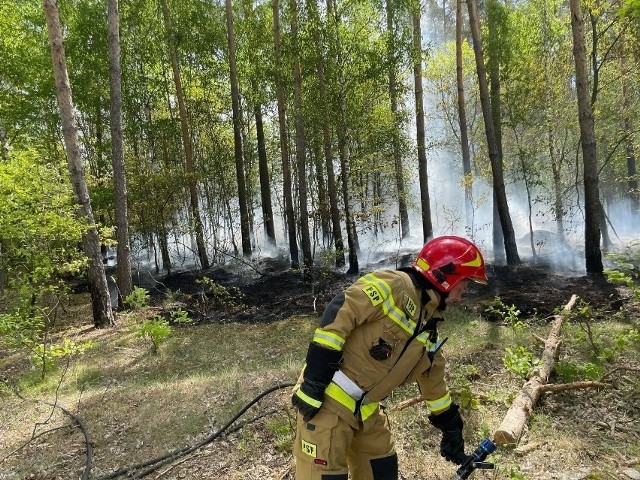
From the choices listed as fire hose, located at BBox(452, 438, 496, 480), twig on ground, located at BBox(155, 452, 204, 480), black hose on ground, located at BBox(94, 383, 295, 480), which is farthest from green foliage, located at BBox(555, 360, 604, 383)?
twig on ground, located at BBox(155, 452, 204, 480)

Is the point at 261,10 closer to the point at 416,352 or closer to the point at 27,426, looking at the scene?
the point at 27,426

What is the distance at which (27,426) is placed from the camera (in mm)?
5238

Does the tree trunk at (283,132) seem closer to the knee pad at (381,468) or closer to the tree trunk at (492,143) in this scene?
the tree trunk at (492,143)

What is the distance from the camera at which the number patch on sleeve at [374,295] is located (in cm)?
227

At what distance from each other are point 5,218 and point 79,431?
4144 millimetres

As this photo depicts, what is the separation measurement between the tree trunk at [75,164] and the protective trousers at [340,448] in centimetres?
750

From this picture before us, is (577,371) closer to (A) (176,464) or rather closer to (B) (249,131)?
(A) (176,464)

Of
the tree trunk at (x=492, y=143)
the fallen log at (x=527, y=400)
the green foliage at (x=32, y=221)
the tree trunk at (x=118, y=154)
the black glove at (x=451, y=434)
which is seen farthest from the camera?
the tree trunk at (x=492, y=143)

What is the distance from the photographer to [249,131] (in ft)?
75.3

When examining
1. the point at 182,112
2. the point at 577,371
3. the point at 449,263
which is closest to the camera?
the point at 449,263

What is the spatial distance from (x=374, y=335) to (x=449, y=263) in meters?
0.62

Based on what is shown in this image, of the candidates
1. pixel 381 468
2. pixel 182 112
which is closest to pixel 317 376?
pixel 381 468

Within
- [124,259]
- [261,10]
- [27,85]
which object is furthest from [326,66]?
[27,85]

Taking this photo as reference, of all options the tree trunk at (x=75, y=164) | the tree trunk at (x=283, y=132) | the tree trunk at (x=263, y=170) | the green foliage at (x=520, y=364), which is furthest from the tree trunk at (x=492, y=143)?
the tree trunk at (x=75, y=164)
